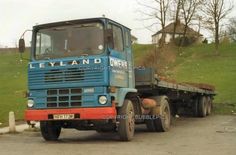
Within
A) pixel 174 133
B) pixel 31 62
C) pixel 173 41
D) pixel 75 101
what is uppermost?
pixel 173 41

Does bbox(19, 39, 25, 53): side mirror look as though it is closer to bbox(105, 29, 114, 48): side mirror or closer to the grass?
bbox(105, 29, 114, 48): side mirror

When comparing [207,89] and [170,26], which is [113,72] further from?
[170,26]

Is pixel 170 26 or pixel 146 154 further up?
pixel 170 26

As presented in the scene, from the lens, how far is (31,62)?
45.8ft

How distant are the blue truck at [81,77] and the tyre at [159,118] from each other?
206 cm

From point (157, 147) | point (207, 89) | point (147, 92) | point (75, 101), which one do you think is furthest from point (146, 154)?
point (207, 89)

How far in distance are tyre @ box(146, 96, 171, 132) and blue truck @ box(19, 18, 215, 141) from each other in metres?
2.06

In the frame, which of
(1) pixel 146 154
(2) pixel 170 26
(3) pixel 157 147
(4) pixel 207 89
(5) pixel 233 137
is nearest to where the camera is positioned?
(1) pixel 146 154

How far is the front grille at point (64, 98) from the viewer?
13516 mm

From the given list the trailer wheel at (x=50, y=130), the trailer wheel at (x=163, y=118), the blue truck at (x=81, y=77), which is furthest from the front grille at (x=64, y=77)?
the trailer wheel at (x=163, y=118)

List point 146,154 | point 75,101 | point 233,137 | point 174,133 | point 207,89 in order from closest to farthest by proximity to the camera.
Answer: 1. point 146,154
2. point 75,101
3. point 233,137
4. point 174,133
5. point 207,89

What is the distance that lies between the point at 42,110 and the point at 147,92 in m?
4.45

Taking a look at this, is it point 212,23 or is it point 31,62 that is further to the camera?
point 212,23

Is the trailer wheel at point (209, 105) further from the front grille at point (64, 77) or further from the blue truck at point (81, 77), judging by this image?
the front grille at point (64, 77)
